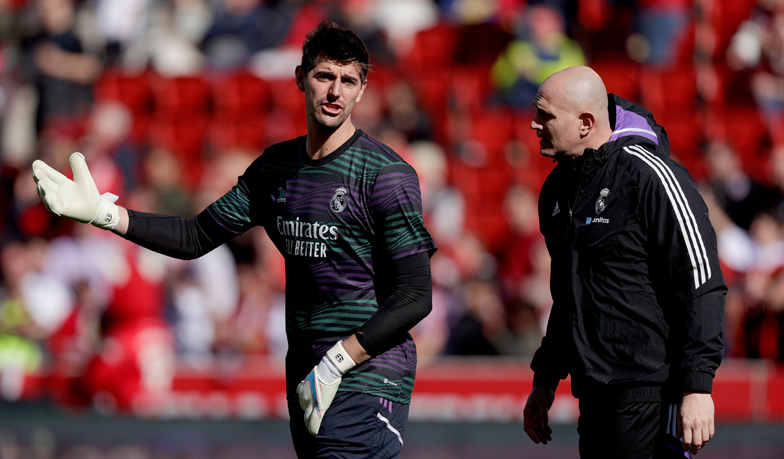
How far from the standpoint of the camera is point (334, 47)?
3.53 metres

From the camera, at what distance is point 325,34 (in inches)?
140

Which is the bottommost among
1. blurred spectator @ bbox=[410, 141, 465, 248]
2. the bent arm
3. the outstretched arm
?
the bent arm

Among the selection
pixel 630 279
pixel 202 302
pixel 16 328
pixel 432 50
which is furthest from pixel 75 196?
pixel 432 50

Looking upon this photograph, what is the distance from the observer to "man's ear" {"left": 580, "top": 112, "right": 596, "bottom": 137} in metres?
3.51

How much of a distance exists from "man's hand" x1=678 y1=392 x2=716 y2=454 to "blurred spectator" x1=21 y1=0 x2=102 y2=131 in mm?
10655

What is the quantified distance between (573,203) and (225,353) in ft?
19.1

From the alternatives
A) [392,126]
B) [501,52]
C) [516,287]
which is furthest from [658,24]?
A: [516,287]

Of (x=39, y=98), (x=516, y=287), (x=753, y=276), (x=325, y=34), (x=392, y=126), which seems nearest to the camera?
(x=325, y=34)

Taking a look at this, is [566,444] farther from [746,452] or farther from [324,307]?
[324,307]

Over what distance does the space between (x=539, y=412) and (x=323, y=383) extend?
0.97 m

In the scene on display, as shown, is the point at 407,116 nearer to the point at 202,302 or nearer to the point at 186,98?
the point at 202,302

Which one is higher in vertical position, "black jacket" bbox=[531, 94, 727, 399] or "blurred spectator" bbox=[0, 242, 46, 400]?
"black jacket" bbox=[531, 94, 727, 399]

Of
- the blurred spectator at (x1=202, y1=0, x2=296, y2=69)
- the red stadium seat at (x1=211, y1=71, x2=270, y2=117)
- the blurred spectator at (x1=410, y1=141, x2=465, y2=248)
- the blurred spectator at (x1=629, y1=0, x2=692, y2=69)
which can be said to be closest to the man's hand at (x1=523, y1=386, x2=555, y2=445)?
the blurred spectator at (x1=410, y1=141, x2=465, y2=248)

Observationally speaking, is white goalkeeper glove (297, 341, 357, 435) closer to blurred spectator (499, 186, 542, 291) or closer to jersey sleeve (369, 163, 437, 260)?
jersey sleeve (369, 163, 437, 260)
